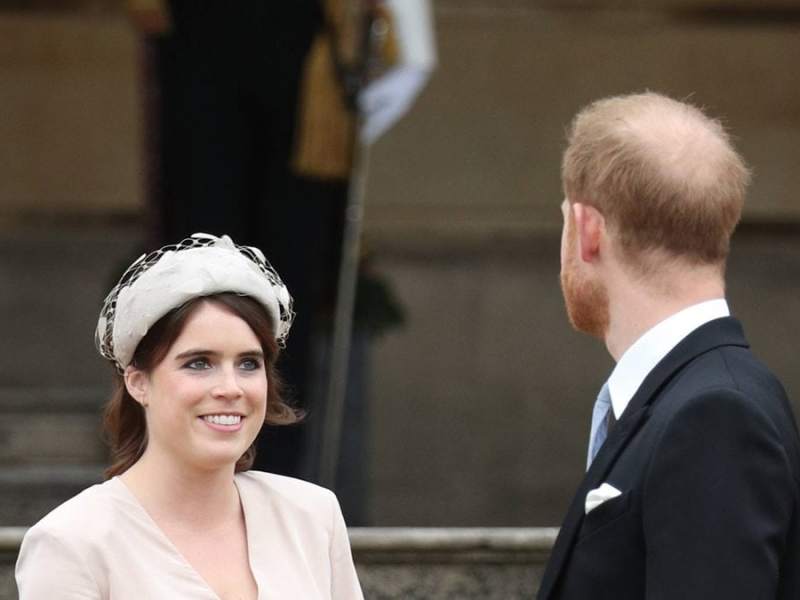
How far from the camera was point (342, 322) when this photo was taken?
6.17 meters

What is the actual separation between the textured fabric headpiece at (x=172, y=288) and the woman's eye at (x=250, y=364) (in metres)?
0.08

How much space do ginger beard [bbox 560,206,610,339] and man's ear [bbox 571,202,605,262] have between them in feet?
0.08

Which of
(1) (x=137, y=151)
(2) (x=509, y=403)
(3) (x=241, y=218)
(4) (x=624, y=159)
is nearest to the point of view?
(4) (x=624, y=159)

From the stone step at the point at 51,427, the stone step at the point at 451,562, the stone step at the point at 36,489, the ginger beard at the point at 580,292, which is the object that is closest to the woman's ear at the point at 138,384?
the ginger beard at the point at 580,292

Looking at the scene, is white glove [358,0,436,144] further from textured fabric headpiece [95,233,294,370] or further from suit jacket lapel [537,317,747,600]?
suit jacket lapel [537,317,747,600]

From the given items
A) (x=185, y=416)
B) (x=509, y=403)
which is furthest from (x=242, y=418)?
(x=509, y=403)

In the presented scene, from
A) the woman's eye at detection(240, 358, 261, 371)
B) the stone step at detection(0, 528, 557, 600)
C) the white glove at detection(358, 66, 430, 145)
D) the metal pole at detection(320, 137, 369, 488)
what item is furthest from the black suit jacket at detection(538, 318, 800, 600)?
the metal pole at detection(320, 137, 369, 488)

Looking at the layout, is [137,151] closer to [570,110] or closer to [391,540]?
[570,110]

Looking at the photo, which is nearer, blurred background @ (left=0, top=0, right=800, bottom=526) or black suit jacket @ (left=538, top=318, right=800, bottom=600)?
black suit jacket @ (left=538, top=318, right=800, bottom=600)

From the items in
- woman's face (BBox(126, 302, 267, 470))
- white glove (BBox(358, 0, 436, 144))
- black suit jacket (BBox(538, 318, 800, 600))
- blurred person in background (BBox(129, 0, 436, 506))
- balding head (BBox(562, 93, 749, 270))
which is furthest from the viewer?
white glove (BBox(358, 0, 436, 144))

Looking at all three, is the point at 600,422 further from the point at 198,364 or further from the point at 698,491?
the point at 198,364

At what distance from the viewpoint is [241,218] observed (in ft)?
19.0

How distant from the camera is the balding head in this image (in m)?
2.75

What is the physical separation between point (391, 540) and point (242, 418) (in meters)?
1.33
